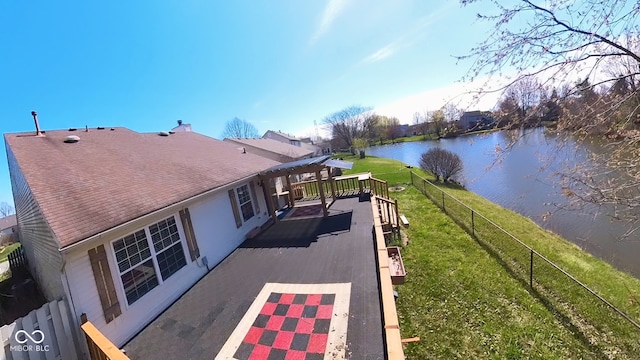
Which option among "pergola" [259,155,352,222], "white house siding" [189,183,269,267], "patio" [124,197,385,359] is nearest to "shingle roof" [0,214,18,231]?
"pergola" [259,155,352,222]

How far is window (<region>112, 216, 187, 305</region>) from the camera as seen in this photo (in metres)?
5.52

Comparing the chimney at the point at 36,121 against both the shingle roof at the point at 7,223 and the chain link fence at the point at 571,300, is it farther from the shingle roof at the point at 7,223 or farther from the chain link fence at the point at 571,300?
the shingle roof at the point at 7,223

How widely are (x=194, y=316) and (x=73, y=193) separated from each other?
3.47 meters

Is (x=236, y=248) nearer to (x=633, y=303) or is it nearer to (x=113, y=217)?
(x=113, y=217)

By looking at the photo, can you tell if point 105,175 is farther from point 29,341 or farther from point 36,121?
point 29,341

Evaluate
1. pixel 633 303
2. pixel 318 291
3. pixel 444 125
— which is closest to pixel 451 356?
pixel 318 291

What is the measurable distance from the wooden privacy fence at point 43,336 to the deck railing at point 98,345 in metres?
0.29

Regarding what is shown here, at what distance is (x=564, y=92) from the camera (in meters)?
3.76

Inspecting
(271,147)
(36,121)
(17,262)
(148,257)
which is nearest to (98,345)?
(148,257)

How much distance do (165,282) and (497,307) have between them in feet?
25.6

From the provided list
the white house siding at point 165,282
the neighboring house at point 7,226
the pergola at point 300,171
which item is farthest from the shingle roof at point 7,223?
the white house siding at point 165,282

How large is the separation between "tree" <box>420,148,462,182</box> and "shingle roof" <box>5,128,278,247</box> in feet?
54.7

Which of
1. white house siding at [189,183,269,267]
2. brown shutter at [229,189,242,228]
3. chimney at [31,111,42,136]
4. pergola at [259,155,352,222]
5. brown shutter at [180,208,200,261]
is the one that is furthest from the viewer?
pergola at [259,155,352,222]

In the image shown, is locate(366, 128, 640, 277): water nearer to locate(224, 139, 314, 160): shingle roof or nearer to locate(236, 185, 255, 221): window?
locate(236, 185, 255, 221): window
